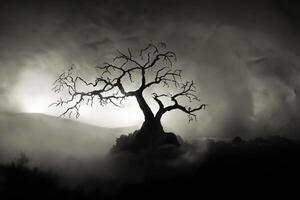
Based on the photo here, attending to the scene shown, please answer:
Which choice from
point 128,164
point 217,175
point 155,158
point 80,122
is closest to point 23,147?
point 80,122

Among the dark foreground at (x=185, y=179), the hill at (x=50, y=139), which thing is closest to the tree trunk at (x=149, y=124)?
the dark foreground at (x=185, y=179)

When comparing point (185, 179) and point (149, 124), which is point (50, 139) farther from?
point (185, 179)

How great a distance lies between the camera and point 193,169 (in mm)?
7383

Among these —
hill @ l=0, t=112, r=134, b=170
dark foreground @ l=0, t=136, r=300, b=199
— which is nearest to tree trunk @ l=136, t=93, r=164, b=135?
dark foreground @ l=0, t=136, r=300, b=199

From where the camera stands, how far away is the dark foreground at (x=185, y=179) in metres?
6.53

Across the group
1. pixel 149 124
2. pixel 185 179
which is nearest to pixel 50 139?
pixel 149 124

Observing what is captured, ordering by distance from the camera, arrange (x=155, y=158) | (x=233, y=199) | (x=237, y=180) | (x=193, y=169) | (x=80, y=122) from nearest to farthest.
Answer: (x=233, y=199)
(x=237, y=180)
(x=193, y=169)
(x=155, y=158)
(x=80, y=122)

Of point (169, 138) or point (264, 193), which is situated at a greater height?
point (169, 138)

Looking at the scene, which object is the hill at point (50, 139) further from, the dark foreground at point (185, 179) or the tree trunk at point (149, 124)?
the tree trunk at point (149, 124)

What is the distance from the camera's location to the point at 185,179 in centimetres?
707

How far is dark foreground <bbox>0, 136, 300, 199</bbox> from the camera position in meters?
6.53

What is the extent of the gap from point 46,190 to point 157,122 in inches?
136

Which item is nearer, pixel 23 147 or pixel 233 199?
pixel 233 199

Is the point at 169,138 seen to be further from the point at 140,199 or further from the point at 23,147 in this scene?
the point at 23,147
